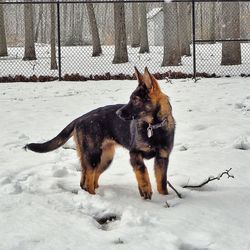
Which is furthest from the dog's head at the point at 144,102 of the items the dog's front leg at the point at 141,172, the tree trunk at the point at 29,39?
the tree trunk at the point at 29,39

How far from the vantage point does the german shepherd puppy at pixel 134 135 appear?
156 inches

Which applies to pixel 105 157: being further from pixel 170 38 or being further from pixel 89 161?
pixel 170 38

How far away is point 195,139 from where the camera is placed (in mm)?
6352

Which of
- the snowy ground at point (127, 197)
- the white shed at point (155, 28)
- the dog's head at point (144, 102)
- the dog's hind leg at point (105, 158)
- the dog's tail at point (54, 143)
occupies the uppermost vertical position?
the white shed at point (155, 28)

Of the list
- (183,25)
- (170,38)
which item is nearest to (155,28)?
(183,25)

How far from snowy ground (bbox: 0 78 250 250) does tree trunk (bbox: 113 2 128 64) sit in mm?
11507

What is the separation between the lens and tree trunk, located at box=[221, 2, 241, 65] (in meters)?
15.7

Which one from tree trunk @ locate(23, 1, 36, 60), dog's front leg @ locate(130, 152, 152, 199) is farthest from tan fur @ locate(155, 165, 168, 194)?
tree trunk @ locate(23, 1, 36, 60)

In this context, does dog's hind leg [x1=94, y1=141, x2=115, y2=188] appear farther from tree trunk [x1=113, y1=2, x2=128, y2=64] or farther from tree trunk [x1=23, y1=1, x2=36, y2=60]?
tree trunk [x1=23, y1=1, x2=36, y2=60]

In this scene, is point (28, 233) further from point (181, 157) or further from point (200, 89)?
point (200, 89)

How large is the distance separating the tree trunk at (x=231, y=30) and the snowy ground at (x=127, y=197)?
842 centimetres

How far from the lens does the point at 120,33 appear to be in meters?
19.6

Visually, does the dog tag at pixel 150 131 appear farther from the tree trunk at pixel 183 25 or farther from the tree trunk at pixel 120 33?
the tree trunk at pixel 183 25

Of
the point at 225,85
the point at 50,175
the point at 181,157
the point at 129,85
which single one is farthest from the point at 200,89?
the point at 50,175
